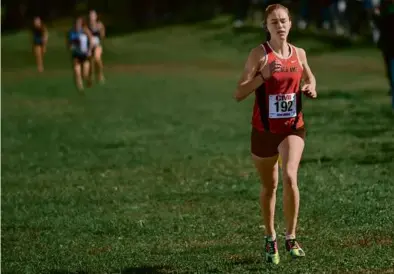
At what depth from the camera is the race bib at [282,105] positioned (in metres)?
9.59

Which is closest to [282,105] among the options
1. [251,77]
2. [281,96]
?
[281,96]

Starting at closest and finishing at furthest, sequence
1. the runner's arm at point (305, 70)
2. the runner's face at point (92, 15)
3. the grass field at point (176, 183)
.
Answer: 1. the runner's arm at point (305, 70)
2. the grass field at point (176, 183)
3. the runner's face at point (92, 15)

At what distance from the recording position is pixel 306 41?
157ft

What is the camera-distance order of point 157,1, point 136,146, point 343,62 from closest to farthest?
point 136,146 → point 343,62 → point 157,1

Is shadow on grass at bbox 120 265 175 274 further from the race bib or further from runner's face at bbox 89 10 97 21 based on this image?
runner's face at bbox 89 10 97 21

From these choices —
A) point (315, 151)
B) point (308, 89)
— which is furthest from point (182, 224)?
point (315, 151)

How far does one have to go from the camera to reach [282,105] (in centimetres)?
959

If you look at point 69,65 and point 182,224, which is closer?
point 182,224

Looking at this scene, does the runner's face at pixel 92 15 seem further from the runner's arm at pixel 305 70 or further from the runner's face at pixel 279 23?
the runner's face at pixel 279 23

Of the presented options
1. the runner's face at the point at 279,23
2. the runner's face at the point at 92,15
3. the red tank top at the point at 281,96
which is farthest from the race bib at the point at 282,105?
the runner's face at the point at 92,15

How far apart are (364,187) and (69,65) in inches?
1415

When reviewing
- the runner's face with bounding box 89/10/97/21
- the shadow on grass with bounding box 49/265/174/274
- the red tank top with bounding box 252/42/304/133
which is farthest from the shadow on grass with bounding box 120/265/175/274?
the runner's face with bounding box 89/10/97/21

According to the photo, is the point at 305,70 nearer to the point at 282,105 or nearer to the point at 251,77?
the point at 282,105

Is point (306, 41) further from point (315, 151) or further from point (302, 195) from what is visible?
point (302, 195)
